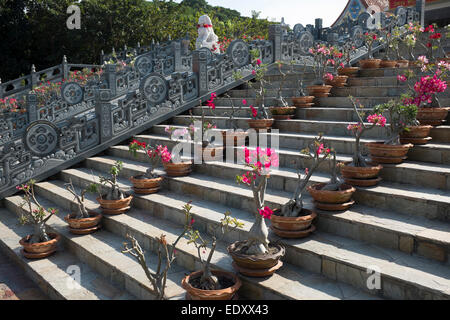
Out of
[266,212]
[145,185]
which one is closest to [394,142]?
[266,212]

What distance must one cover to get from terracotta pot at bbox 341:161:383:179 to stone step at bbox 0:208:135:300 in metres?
3.03

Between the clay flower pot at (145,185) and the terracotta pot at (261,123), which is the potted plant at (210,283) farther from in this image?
the terracotta pot at (261,123)

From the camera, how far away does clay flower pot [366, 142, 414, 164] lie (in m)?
5.13

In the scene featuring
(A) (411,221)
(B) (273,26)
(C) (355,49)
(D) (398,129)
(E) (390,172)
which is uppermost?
(B) (273,26)

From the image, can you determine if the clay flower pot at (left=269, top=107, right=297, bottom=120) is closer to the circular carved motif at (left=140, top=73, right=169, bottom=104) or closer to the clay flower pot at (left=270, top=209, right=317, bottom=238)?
the circular carved motif at (left=140, top=73, right=169, bottom=104)

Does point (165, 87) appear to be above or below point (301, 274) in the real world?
above

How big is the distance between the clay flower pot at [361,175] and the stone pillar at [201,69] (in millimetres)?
5989

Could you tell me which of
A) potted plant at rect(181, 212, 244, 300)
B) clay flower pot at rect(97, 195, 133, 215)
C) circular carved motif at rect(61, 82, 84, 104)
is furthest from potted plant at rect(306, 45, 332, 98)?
circular carved motif at rect(61, 82, 84, 104)

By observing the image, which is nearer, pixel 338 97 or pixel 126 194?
pixel 126 194

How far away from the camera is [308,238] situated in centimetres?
438

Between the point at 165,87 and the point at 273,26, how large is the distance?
3.87m

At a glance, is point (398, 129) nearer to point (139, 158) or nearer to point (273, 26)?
point (139, 158)

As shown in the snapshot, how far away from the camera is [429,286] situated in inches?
128

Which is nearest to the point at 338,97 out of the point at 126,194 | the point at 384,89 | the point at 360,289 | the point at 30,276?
the point at 384,89
